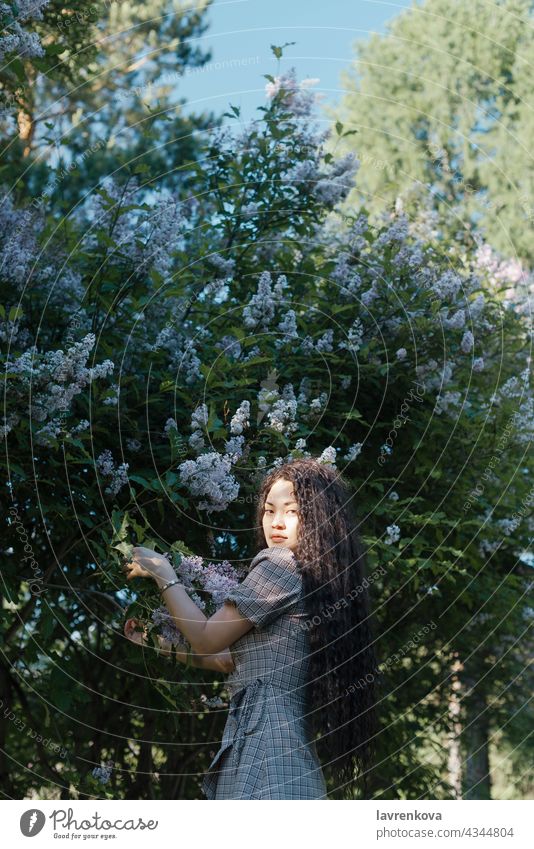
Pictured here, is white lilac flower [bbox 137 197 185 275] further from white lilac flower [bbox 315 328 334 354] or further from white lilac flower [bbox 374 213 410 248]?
white lilac flower [bbox 374 213 410 248]

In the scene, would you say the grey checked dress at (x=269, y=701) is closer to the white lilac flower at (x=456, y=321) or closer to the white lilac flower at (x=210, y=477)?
the white lilac flower at (x=210, y=477)

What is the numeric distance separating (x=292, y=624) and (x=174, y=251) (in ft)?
7.37

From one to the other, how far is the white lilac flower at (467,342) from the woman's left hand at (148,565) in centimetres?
224

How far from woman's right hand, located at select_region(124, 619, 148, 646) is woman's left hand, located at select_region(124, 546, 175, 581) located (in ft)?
0.63

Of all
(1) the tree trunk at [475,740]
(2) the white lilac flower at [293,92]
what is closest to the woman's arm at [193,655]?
(2) the white lilac flower at [293,92]

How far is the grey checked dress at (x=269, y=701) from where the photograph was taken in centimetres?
330

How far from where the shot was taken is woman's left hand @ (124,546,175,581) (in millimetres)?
3508

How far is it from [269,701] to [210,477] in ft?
2.62

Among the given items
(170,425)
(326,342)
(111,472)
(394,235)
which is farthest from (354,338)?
(111,472)

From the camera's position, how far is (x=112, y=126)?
→ 37.1ft

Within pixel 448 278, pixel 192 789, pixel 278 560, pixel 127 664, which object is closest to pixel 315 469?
pixel 278 560

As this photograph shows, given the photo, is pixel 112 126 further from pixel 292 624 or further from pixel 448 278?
pixel 292 624

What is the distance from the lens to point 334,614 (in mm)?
3600
